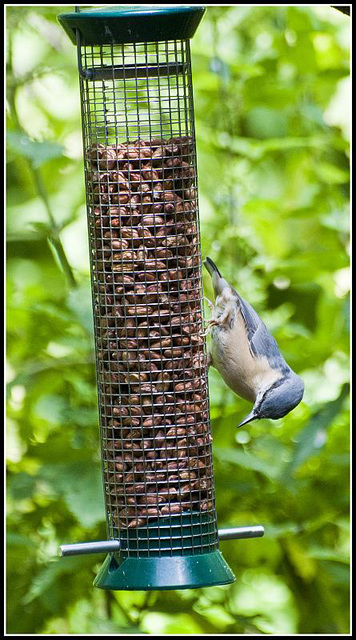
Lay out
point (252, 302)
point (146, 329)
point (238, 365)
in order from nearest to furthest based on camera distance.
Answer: point (146, 329)
point (238, 365)
point (252, 302)

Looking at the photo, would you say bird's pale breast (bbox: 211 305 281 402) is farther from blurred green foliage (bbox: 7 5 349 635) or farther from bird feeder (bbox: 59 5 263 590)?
bird feeder (bbox: 59 5 263 590)

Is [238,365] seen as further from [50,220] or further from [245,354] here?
[50,220]

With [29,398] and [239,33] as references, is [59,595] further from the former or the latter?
[239,33]

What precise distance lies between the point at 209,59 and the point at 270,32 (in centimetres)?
60

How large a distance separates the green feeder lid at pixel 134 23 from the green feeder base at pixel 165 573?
2091 mm

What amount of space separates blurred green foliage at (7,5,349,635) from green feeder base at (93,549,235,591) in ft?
1.57

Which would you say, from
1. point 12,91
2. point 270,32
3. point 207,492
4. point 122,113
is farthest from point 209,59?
point 207,492

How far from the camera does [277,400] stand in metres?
4.51

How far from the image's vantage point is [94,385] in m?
4.98

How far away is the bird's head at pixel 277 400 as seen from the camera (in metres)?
4.51

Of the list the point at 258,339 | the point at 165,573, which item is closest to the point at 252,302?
the point at 258,339

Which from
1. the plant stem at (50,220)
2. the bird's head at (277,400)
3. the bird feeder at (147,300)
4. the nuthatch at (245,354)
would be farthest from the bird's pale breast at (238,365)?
the plant stem at (50,220)

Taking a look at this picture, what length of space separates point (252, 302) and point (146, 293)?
131 centimetres

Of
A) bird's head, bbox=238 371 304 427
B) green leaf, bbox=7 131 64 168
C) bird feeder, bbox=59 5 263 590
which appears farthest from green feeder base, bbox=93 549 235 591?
green leaf, bbox=7 131 64 168
